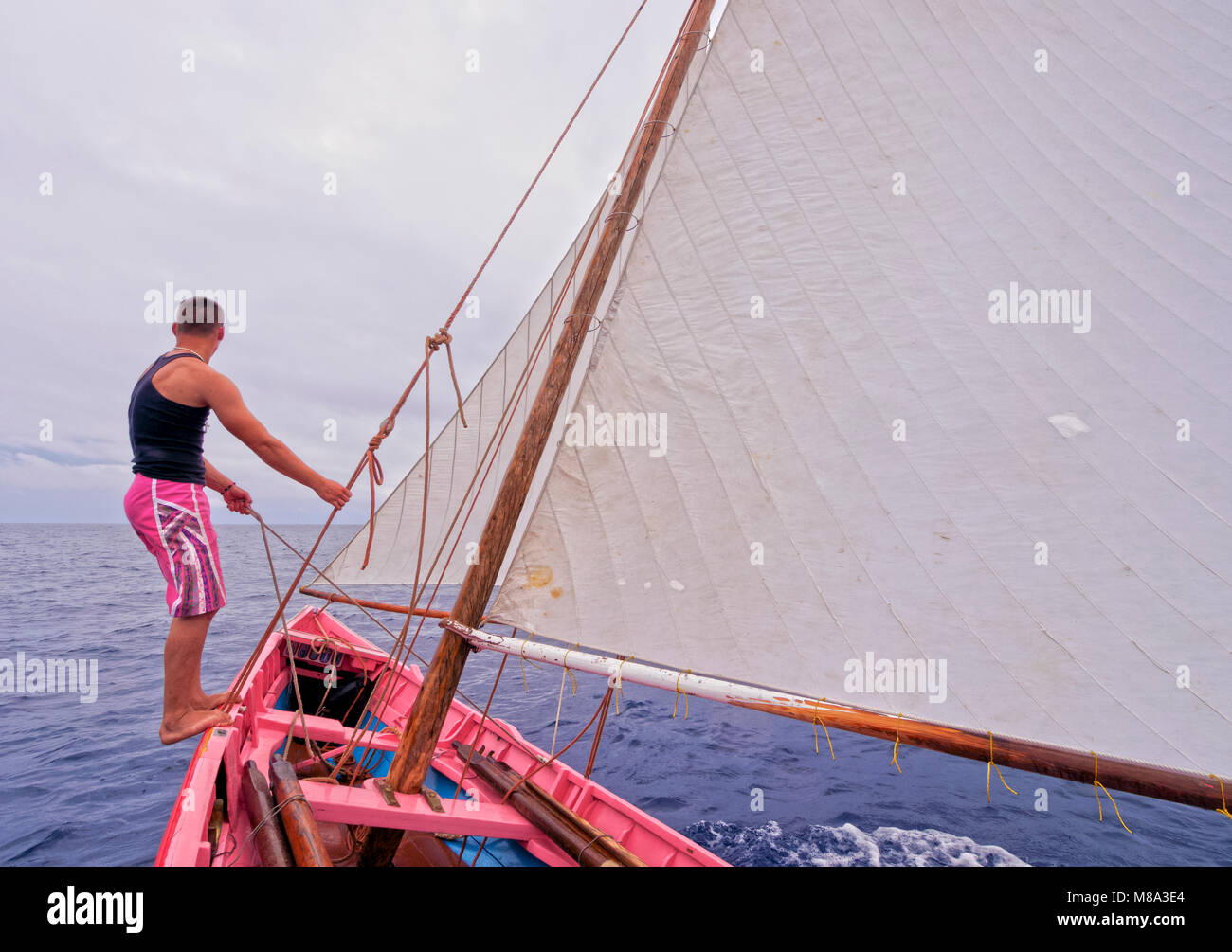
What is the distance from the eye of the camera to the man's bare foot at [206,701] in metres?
3.56

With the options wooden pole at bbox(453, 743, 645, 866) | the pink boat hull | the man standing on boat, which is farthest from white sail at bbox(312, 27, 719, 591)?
the man standing on boat

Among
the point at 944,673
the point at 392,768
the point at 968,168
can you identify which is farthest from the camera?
the point at 968,168

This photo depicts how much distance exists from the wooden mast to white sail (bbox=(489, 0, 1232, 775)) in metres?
0.17

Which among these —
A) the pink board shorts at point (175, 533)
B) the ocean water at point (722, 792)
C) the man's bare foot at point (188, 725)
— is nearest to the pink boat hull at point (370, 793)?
the man's bare foot at point (188, 725)

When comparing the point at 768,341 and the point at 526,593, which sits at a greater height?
the point at 768,341

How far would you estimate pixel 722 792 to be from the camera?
27.9 ft

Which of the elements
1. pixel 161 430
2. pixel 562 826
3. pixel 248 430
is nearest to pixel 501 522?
pixel 248 430

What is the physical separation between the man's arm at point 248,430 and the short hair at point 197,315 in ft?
0.97

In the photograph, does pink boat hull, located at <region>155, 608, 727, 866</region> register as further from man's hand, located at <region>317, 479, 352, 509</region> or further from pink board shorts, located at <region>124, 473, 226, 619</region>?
man's hand, located at <region>317, 479, 352, 509</region>

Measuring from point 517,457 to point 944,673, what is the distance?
2566mm
